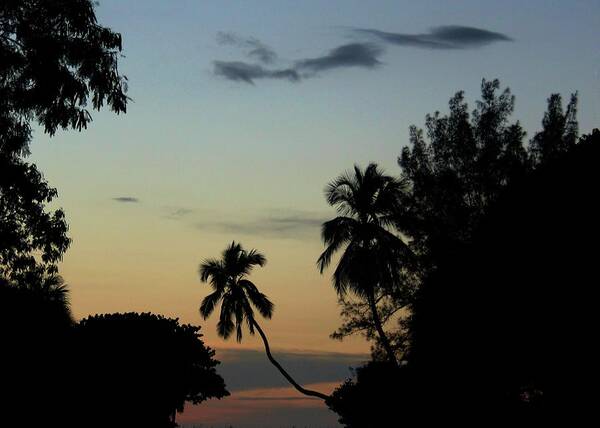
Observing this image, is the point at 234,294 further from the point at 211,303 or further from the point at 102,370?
the point at 102,370

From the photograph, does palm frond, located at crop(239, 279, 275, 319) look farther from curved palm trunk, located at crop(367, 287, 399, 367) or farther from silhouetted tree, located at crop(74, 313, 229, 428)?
silhouetted tree, located at crop(74, 313, 229, 428)

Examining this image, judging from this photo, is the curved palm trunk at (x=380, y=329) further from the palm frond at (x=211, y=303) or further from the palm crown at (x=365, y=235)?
the palm frond at (x=211, y=303)

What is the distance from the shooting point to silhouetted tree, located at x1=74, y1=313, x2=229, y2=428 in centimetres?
2984

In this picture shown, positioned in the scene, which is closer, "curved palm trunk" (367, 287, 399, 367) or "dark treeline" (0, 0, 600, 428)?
"dark treeline" (0, 0, 600, 428)

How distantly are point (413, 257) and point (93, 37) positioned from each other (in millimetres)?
23633

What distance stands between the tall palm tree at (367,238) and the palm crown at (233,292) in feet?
38.6

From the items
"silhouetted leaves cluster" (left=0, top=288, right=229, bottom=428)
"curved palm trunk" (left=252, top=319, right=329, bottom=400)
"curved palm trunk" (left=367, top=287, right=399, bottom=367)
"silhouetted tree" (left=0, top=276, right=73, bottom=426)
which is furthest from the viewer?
"curved palm trunk" (left=252, top=319, right=329, bottom=400)

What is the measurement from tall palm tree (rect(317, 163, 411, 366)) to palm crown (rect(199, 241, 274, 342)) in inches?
463

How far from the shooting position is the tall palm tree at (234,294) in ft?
208

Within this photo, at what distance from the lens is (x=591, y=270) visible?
26.8m

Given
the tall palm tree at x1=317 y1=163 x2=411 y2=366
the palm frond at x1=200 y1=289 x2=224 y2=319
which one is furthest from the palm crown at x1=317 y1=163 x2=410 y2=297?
the palm frond at x1=200 y1=289 x2=224 y2=319

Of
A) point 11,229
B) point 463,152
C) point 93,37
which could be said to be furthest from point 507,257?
point 463,152

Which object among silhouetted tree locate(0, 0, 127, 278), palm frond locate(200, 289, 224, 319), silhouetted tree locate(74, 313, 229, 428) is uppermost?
silhouetted tree locate(0, 0, 127, 278)

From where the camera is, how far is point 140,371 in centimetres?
3042
